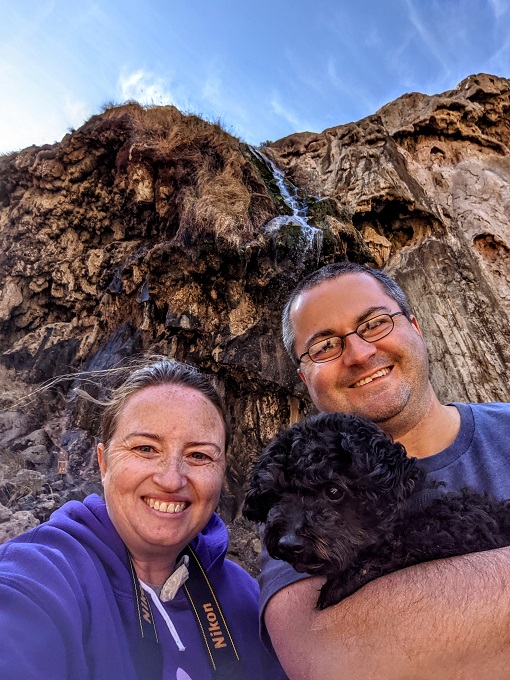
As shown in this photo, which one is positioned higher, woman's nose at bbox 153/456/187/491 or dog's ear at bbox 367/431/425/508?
woman's nose at bbox 153/456/187/491

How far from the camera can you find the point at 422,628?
1484 mm

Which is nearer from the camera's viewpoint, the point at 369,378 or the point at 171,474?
the point at 171,474

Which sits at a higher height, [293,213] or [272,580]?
[293,213]

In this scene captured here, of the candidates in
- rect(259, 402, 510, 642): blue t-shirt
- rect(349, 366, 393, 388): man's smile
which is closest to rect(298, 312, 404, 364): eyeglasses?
rect(349, 366, 393, 388): man's smile

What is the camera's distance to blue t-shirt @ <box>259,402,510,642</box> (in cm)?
197

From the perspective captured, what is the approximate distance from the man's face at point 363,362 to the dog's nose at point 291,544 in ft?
3.31

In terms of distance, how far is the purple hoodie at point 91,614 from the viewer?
1332 mm

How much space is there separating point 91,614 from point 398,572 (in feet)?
3.95

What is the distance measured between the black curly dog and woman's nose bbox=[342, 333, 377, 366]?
674mm

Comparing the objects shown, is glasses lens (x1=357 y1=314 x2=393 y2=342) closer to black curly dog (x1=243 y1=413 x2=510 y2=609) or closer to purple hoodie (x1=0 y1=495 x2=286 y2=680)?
black curly dog (x1=243 y1=413 x2=510 y2=609)

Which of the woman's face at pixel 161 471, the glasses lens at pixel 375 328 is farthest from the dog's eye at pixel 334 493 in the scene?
the glasses lens at pixel 375 328

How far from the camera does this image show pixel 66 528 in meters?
1.86

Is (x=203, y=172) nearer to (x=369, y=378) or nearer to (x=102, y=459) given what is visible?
(x=369, y=378)

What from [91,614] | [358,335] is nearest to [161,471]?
[91,614]
